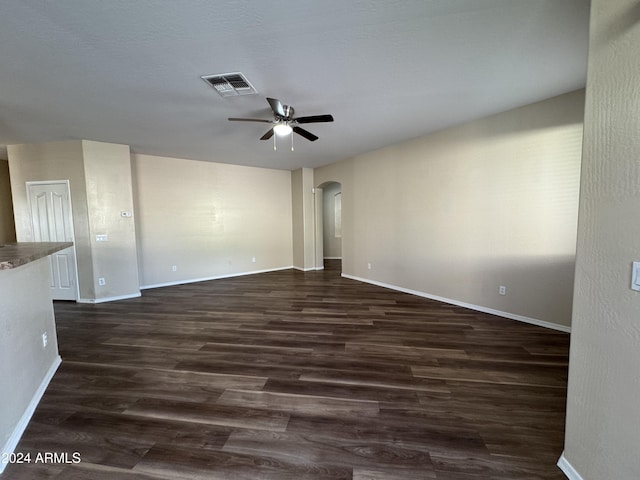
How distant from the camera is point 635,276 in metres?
1.05

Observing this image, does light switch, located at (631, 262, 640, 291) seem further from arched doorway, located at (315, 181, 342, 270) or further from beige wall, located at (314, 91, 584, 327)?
arched doorway, located at (315, 181, 342, 270)

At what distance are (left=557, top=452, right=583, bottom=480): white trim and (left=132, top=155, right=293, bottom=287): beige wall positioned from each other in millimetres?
6296

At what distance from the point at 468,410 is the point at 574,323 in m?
0.96

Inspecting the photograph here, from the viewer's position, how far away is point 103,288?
4.54 meters

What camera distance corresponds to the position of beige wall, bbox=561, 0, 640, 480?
1.07 meters

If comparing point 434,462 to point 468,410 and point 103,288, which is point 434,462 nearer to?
point 468,410

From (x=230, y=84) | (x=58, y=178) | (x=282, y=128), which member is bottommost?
(x=58, y=178)

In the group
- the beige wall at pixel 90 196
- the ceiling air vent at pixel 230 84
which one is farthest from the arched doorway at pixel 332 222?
the ceiling air vent at pixel 230 84

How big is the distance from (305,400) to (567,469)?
1.55 metres

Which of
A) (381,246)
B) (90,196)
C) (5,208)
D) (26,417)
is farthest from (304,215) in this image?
(5,208)

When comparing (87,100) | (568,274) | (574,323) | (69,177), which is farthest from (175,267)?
(568,274)

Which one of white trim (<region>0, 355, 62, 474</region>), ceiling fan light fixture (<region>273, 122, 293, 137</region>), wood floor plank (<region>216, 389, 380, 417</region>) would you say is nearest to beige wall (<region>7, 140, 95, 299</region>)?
white trim (<region>0, 355, 62, 474</region>)

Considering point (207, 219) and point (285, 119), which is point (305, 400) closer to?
point (285, 119)

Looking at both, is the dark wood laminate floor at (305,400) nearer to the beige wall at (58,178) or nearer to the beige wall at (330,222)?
the beige wall at (58,178)
